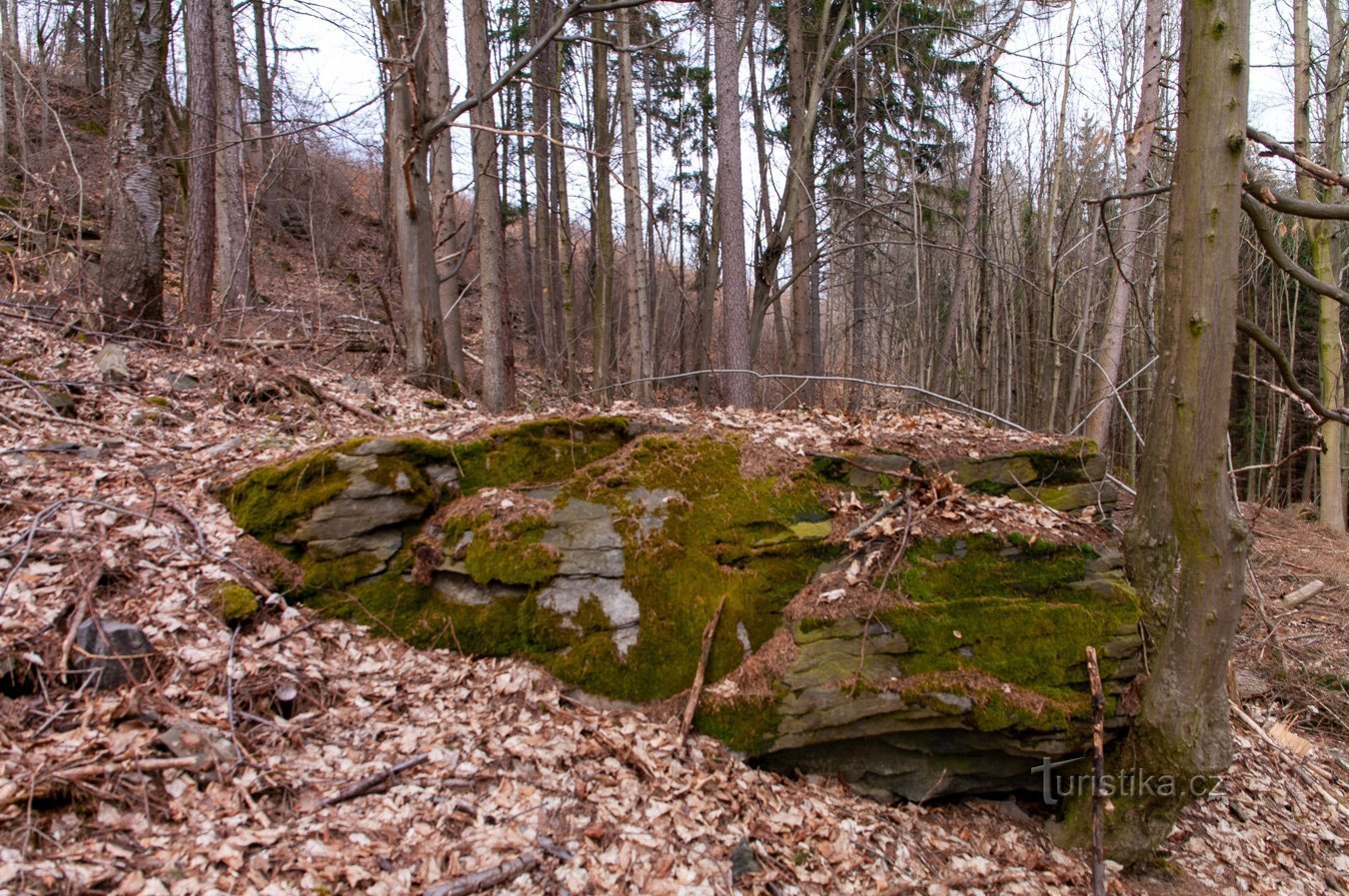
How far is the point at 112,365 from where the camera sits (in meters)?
5.48

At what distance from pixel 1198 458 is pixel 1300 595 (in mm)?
6345

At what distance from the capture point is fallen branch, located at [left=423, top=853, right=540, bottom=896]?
2.44m

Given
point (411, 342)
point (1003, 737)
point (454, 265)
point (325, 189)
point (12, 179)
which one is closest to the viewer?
point (1003, 737)

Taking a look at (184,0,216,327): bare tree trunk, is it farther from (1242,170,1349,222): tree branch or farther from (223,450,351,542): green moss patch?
(1242,170,1349,222): tree branch

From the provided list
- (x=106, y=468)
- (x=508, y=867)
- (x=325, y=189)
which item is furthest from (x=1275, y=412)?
(x=325, y=189)

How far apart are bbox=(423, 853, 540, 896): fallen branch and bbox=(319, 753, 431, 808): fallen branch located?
55 centimetres

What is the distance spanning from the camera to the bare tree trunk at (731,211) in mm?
7988

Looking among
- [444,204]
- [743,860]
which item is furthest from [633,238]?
[743,860]

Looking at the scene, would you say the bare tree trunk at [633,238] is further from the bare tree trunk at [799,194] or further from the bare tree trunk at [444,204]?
the bare tree trunk at [444,204]

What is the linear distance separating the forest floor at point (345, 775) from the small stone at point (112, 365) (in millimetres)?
395

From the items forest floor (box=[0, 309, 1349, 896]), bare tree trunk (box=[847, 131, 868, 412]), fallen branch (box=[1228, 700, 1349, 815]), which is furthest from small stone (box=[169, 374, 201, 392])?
fallen branch (box=[1228, 700, 1349, 815])

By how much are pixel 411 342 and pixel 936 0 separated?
886 centimetres

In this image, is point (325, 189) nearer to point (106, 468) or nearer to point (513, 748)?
point (106, 468)

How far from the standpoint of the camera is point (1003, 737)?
11.7 feet
